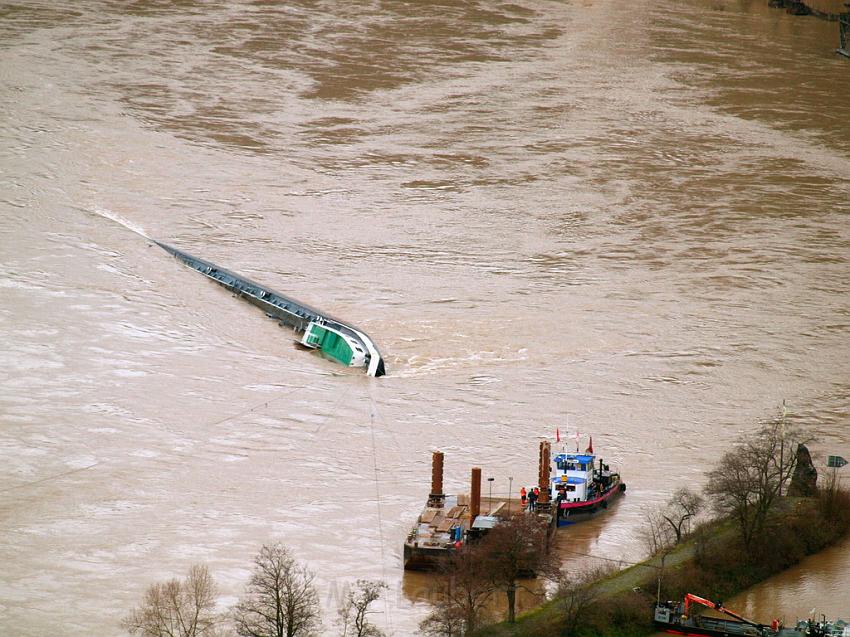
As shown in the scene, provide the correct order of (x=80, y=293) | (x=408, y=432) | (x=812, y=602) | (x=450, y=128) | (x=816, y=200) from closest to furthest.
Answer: (x=812, y=602)
(x=408, y=432)
(x=80, y=293)
(x=816, y=200)
(x=450, y=128)

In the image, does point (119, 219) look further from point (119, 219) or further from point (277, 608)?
point (277, 608)

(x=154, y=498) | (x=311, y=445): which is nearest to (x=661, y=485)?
(x=311, y=445)

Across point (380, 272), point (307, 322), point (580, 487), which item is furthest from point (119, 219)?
point (580, 487)

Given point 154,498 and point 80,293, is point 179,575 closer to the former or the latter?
point 154,498

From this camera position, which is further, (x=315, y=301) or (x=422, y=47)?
(x=422, y=47)

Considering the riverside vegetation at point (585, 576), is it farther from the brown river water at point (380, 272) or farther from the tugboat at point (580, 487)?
the tugboat at point (580, 487)

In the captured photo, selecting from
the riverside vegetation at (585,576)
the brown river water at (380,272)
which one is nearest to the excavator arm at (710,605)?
the riverside vegetation at (585,576)

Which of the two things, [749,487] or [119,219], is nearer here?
[749,487]
